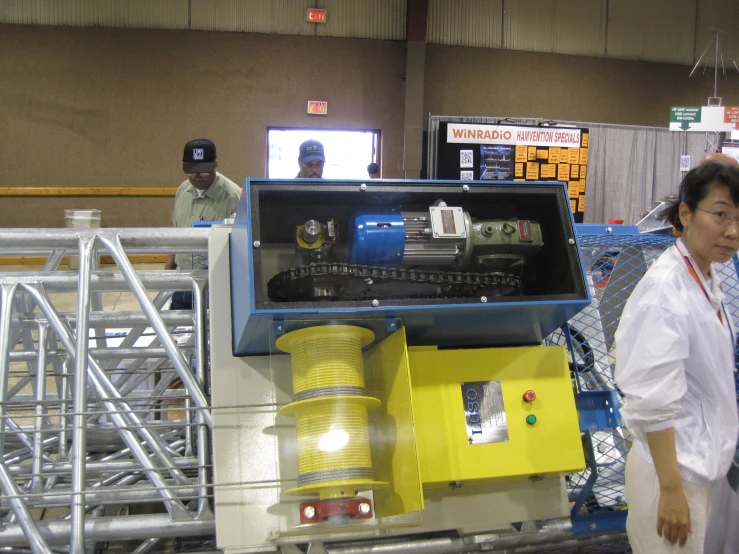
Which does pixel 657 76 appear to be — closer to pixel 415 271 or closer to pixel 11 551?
pixel 415 271

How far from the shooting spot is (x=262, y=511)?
5.35 ft

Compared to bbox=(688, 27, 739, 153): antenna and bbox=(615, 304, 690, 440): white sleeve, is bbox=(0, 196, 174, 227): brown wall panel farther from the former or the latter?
bbox=(615, 304, 690, 440): white sleeve

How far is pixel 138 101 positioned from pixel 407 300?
7948mm

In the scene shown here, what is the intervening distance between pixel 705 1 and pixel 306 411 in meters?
10.5

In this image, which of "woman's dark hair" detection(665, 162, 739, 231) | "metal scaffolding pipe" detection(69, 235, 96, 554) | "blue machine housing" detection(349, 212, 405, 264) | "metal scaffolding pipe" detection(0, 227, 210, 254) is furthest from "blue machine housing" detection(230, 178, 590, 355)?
"metal scaffolding pipe" detection(69, 235, 96, 554)

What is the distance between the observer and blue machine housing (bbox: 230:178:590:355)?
1.48m

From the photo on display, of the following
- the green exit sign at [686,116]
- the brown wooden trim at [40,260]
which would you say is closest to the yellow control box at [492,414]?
the green exit sign at [686,116]

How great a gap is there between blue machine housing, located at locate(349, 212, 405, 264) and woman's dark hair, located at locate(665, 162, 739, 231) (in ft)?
2.16

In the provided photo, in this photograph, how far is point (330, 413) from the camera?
1.50m

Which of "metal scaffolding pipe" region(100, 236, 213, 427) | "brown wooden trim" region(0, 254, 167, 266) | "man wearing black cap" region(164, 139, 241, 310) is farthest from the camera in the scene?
"brown wooden trim" region(0, 254, 167, 266)

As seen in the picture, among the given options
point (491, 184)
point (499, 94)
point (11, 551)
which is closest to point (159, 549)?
point (11, 551)

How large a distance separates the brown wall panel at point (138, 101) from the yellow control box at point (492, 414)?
737 cm

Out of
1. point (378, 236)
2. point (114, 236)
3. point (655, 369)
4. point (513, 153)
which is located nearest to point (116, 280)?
point (114, 236)

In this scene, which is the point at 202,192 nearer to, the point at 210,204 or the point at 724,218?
the point at 210,204
